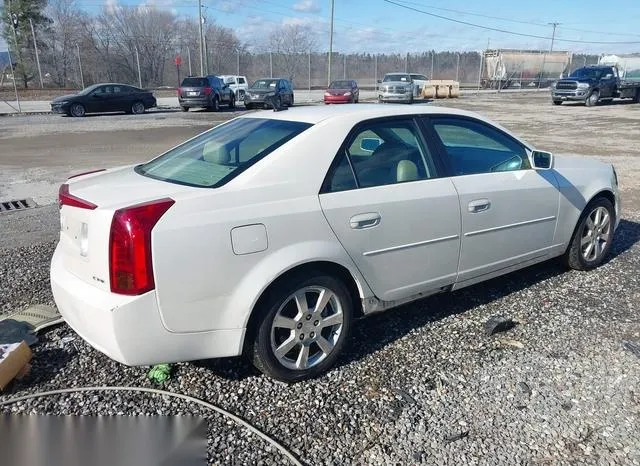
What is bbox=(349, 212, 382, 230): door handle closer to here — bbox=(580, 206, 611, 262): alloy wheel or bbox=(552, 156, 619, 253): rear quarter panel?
bbox=(552, 156, 619, 253): rear quarter panel

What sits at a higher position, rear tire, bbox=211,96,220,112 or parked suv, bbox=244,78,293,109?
parked suv, bbox=244,78,293,109

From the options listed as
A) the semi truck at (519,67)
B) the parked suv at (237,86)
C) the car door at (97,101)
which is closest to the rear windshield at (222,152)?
the car door at (97,101)

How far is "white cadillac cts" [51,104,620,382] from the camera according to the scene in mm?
2600

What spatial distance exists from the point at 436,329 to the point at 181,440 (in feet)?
6.42

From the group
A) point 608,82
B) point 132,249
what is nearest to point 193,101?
point 608,82

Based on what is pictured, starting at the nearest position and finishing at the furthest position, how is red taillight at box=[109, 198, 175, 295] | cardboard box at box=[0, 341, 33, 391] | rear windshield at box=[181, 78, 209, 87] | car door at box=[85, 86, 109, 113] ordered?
red taillight at box=[109, 198, 175, 295] → cardboard box at box=[0, 341, 33, 391] → car door at box=[85, 86, 109, 113] → rear windshield at box=[181, 78, 209, 87]

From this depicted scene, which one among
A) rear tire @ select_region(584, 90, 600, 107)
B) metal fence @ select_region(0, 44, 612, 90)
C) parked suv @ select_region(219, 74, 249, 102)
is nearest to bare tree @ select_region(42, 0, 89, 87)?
metal fence @ select_region(0, 44, 612, 90)

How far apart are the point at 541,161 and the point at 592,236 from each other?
48.6 inches

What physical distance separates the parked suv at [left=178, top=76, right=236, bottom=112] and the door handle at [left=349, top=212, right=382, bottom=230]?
2531cm

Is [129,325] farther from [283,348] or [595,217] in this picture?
[595,217]

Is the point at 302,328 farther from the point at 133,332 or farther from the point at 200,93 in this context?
the point at 200,93

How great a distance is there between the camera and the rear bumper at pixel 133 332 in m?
2.56

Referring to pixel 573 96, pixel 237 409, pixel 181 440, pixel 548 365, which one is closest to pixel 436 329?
pixel 548 365

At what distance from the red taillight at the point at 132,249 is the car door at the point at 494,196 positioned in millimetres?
2062
